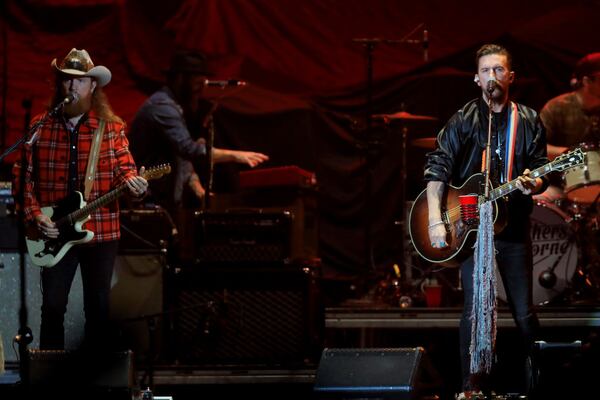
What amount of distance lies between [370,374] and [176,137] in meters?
3.67

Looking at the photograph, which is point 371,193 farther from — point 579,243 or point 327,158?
point 579,243

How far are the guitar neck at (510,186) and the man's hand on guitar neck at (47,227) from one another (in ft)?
9.72

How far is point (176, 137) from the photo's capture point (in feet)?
30.5

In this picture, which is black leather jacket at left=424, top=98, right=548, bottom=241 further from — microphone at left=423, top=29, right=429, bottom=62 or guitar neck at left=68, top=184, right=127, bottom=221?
microphone at left=423, top=29, right=429, bottom=62

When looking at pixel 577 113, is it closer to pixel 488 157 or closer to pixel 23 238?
pixel 488 157

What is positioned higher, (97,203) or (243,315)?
(97,203)

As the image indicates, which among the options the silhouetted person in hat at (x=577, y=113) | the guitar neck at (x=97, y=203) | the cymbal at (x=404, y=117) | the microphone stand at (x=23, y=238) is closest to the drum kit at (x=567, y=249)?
the silhouetted person in hat at (x=577, y=113)

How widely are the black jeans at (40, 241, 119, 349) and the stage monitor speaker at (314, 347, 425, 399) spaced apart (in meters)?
1.69

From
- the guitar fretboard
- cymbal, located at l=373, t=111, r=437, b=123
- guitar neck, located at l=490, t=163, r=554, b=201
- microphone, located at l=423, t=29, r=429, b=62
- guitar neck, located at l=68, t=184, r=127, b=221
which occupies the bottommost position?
guitar neck, located at l=68, t=184, r=127, b=221

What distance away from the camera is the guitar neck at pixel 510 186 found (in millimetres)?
6171

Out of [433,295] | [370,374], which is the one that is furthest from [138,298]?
[370,374]

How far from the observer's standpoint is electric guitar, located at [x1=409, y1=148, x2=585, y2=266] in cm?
618

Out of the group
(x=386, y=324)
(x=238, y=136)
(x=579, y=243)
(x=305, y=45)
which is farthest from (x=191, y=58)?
(x=579, y=243)

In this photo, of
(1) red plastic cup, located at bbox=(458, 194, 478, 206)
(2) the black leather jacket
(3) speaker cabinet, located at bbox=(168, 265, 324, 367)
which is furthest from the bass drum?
(1) red plastic cup, located at bbox=(458, 194, 478, 206)
